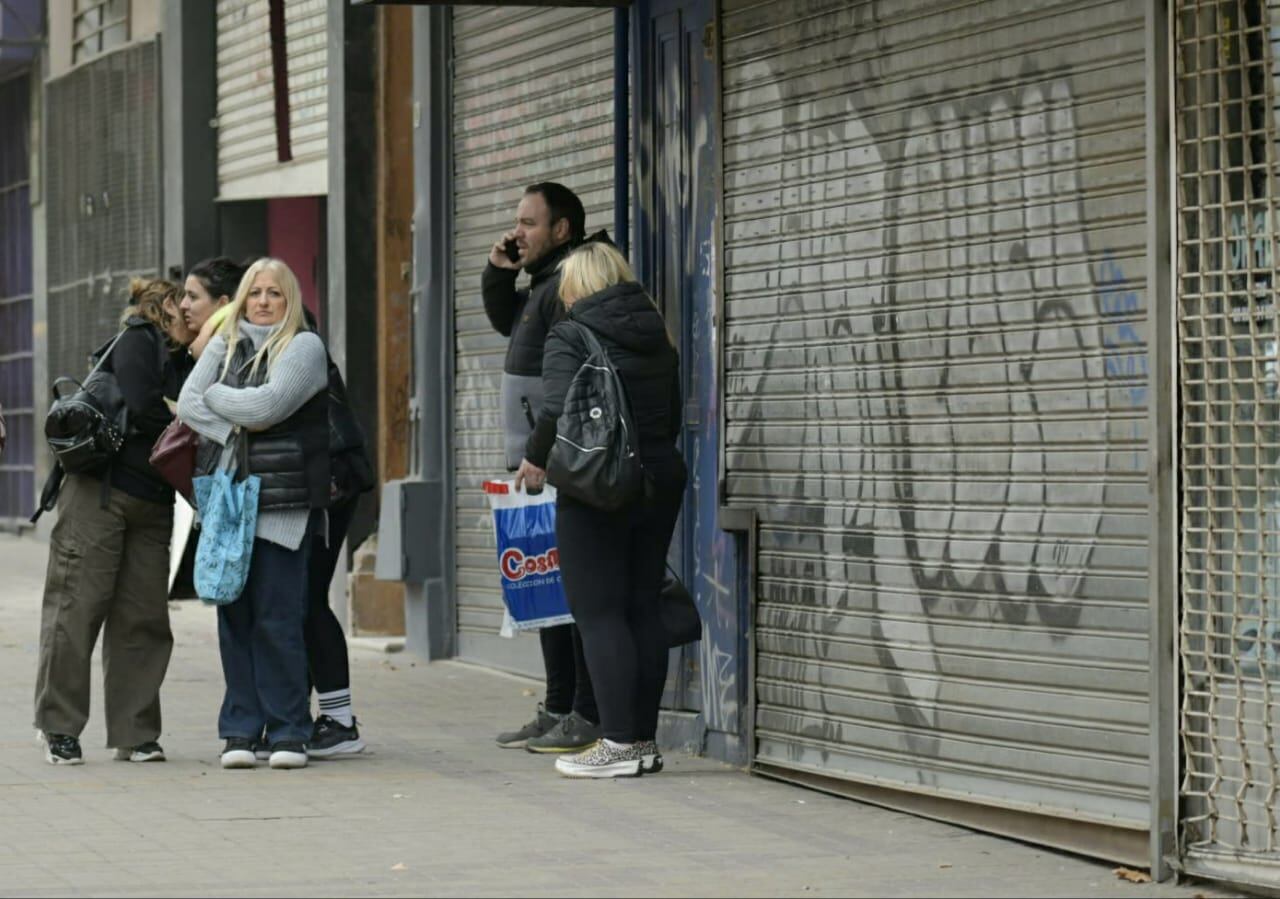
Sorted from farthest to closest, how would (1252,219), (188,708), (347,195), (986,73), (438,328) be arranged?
(347,195) < (438,328) < (188,708) < (986,73) < (1252,219)

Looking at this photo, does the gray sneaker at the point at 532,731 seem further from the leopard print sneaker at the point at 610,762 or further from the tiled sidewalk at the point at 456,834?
the leopard print sneaker at the point at 610,762

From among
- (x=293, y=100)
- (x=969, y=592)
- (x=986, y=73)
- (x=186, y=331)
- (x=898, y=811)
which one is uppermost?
(x=293, y=100)

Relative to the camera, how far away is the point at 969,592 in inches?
300

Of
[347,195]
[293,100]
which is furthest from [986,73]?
[293,100]

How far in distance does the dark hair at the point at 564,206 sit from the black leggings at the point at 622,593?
1.18m

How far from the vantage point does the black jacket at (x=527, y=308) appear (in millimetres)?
9258

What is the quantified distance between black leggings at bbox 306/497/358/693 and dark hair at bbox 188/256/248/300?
0.90 meters

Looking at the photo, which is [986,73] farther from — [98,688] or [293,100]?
[293,100]

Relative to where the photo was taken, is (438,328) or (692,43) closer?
(692,43)

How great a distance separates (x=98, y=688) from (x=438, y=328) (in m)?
2.60

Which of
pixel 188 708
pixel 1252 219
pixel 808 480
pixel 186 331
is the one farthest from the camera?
pixel 188 708

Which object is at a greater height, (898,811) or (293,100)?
(293,100)

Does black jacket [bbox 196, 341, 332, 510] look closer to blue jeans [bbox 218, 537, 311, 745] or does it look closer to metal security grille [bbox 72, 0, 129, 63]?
blue jeans [bbox 218, 537, 311, 745]

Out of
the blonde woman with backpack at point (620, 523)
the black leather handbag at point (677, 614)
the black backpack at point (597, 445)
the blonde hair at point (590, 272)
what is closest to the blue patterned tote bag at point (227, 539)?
the blonde woman with backpack at point (620, 523)
